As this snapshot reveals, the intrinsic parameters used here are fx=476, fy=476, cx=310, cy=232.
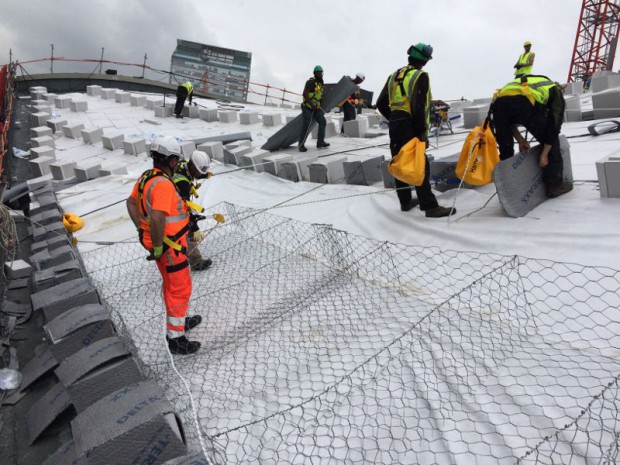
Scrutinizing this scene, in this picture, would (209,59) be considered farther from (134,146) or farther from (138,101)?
(134,146)

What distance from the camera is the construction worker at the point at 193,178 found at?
4008mm

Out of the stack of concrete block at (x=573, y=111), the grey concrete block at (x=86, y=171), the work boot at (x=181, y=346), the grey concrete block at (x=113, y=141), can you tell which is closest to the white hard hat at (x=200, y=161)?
the work boot at (x=181, y=346)

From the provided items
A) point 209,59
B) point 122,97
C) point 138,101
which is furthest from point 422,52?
point 209,59

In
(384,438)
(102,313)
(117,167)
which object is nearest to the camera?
(384,438)

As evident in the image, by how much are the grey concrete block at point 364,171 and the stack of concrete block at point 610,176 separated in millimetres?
2762

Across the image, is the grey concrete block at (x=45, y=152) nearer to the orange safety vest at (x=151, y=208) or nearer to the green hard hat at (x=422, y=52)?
the orange safety vest at (x=151, y=208)

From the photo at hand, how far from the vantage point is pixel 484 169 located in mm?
4012

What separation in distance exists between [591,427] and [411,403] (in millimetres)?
731

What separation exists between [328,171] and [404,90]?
2.50m

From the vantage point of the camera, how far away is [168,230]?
3.04 m

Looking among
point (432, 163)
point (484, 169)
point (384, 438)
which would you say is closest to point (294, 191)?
point (432, 163)

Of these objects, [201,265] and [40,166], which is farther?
[40,166]

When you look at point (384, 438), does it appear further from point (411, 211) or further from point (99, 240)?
point (99, 240)

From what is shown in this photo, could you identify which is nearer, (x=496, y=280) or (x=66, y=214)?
(x=496, y=280)
